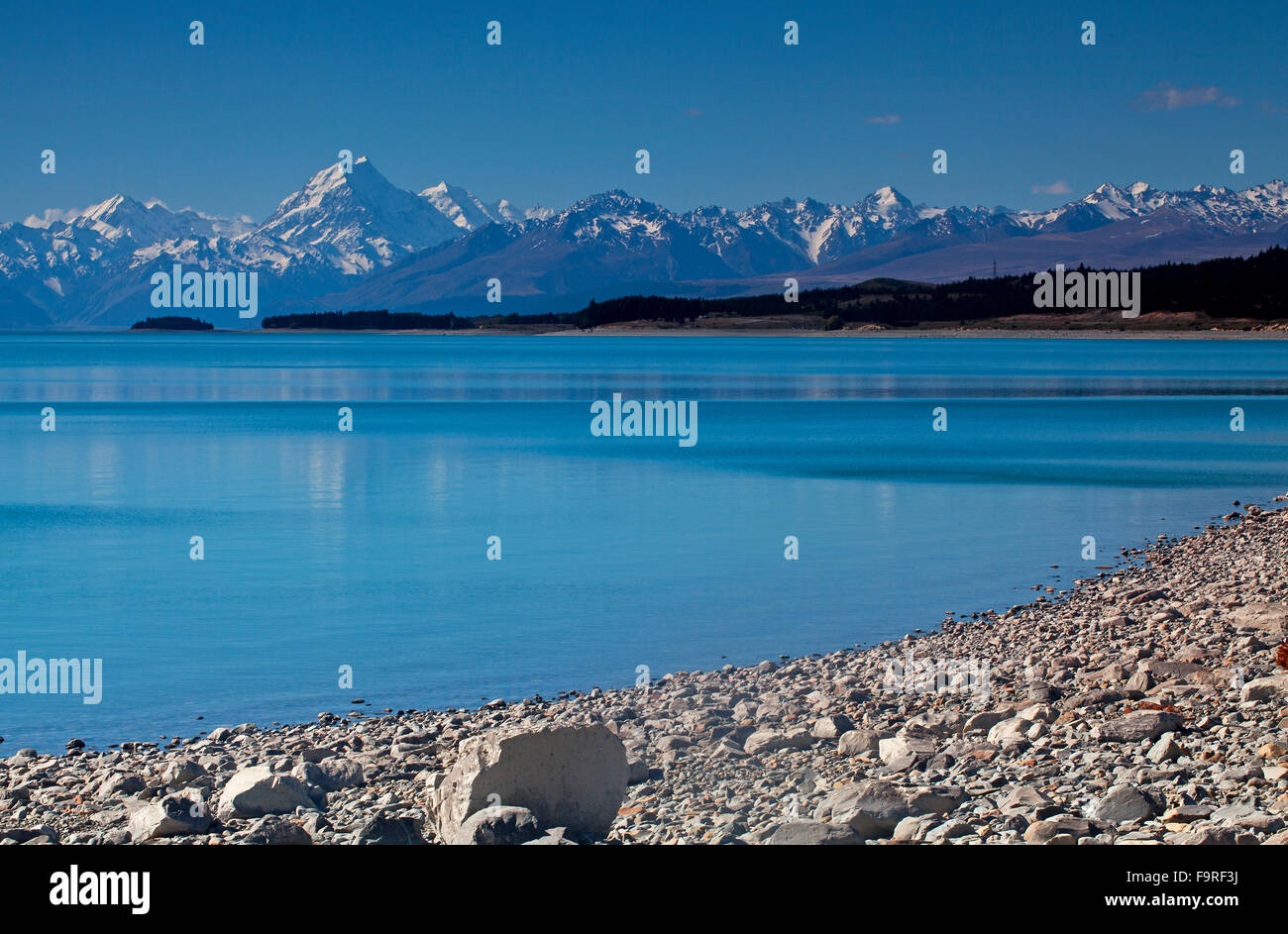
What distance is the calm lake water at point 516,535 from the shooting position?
14.6m

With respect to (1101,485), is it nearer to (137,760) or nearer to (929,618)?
(929,618)

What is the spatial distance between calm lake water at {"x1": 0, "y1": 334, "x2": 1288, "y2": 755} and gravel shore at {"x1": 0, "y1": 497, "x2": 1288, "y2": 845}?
72.3 inches

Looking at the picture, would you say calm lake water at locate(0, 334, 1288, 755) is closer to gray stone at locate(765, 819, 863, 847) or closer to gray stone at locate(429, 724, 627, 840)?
gray stone at locate(429, 724, 627, 840)

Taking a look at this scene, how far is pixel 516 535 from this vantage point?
80.7 ft

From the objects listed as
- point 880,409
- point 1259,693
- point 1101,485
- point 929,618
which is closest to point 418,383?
point 880,409

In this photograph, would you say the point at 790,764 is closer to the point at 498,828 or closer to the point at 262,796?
the point at 498,828

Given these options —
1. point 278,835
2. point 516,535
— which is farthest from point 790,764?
point 516,535

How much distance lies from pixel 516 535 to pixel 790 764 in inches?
614

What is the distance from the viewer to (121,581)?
19953 millimetres

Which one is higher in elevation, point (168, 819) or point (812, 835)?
point (812, 835)

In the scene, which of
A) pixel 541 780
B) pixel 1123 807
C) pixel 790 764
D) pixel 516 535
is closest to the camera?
pixel 1123 807
